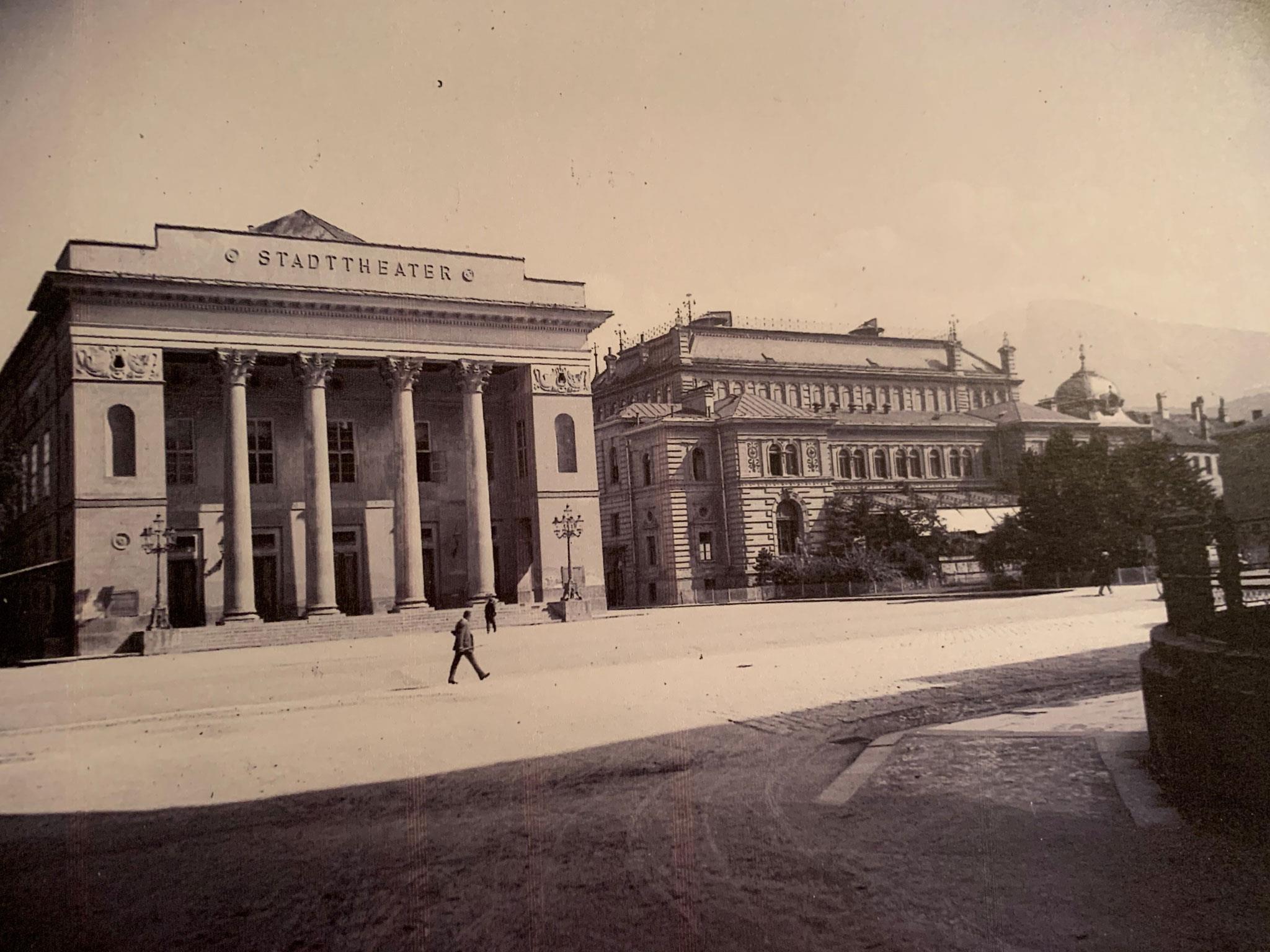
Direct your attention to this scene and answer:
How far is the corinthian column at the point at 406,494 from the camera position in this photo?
114 ft

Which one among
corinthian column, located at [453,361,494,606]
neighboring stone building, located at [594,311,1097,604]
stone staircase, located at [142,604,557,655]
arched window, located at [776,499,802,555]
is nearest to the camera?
stone staircase, located at [142,604,557,655]

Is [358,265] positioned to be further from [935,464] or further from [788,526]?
[935,464]

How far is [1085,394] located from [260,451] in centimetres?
5865

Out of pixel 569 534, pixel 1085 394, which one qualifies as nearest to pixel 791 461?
pixel 569 534

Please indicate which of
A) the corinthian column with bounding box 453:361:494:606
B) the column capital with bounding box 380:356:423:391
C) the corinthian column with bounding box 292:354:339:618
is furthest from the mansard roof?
the corinthian column with bounding box 292:354:339:618

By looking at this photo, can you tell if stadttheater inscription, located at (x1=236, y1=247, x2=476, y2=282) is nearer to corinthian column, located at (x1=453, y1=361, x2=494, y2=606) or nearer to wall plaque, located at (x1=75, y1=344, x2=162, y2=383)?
corinthian column, located at (x1=453, y1=361, x2=494, y2=606)

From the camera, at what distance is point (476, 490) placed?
120 ft

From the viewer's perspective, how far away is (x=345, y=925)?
5.67 metres

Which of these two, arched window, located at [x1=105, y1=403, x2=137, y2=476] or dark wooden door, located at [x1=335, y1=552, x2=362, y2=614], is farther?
dark wooden door, located at [x1=335, y1=552, x2=362, y2=614]

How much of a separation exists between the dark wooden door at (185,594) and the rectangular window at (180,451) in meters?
3.10

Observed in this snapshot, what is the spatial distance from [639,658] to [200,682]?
950 cm

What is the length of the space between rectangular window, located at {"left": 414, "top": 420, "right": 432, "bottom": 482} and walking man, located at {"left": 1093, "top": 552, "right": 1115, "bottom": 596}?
94.5 ft

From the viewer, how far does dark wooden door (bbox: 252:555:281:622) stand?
35969mm

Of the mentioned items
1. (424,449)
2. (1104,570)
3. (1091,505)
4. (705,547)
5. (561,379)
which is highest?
(561,379)
